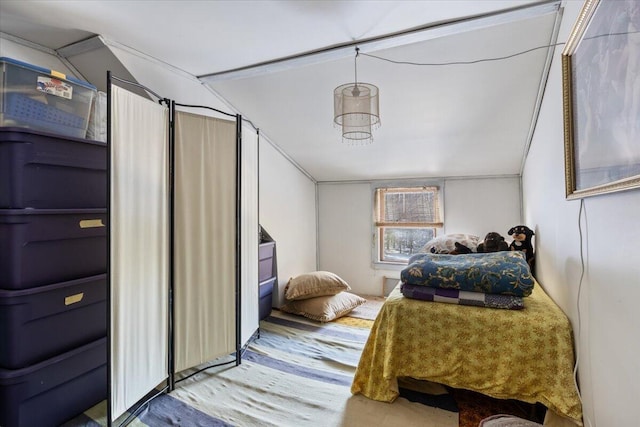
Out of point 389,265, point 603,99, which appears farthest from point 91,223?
point 389,265

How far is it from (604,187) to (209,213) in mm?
1978

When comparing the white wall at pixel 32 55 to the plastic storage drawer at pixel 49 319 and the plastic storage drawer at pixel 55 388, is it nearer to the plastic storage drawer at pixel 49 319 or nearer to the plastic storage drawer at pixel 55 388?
the plastic storage drawer at pixel 49 319

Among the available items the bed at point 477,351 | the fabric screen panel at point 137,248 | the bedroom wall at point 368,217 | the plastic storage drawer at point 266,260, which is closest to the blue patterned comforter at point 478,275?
the bed at point 477,351

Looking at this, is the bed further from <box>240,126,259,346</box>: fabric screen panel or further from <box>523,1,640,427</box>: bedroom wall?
<box>240,126,259,346</box>: fabric screen panel

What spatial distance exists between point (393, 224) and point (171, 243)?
9.94ft

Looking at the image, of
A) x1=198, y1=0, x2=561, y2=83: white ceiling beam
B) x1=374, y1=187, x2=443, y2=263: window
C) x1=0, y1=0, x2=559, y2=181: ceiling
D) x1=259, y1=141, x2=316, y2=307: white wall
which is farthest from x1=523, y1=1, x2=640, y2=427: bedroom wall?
x1=259, y1=141, x2=316, y2=307: white wall

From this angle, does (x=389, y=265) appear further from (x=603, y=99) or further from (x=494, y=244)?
(x=603, y=99)

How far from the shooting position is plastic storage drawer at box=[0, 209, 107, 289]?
4.53 feet

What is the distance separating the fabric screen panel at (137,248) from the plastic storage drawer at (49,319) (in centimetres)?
30

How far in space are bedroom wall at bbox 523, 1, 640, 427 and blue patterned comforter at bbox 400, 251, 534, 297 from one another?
193 mm

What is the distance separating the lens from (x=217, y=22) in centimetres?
165

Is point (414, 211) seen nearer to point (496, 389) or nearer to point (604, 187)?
point (496, 389)

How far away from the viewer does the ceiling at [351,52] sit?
1555 millimetres

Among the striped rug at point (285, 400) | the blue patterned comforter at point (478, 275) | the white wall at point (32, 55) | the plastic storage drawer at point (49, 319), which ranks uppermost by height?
the white wall at point (32, 55)
